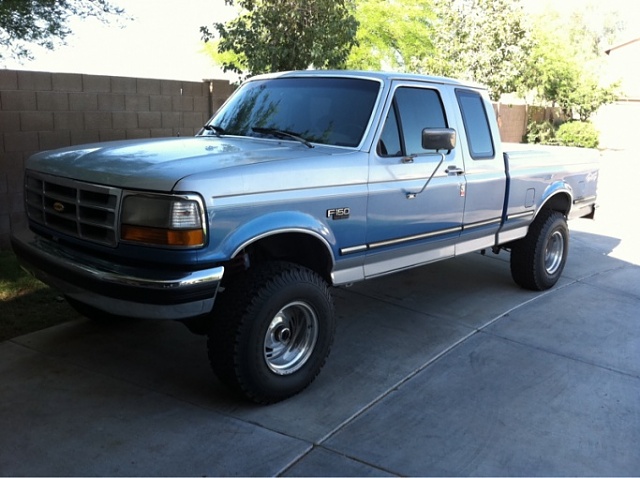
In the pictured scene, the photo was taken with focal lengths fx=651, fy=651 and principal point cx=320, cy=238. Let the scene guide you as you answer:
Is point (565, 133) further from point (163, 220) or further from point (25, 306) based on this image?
point (163, 220)

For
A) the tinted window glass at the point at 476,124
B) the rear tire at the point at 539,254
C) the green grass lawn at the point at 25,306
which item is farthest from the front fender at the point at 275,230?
the rear tire at the point at 539,254

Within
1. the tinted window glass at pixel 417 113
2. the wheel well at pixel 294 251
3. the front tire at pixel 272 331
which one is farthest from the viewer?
the tinted window glass at pixel 417 113

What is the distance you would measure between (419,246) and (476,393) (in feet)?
4.28

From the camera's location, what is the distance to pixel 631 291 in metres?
7.33

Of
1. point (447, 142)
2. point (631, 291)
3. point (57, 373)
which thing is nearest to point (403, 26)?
point (631, 291)

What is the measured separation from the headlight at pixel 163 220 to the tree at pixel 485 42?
1764cm

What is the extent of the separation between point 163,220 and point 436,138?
2.28m

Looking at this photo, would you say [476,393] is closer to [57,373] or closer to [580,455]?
[580,455]

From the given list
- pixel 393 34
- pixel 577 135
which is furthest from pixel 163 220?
pixel 577 135

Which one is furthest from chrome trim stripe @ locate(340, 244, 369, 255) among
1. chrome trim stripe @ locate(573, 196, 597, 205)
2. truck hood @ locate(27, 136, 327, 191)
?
chrome trim stripe @ locate(573, 196, 597, 205)

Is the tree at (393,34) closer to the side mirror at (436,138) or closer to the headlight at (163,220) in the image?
the side mirror at (436,138)

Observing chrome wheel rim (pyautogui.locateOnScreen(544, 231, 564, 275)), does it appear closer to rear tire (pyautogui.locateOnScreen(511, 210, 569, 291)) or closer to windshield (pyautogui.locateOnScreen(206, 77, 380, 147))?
rear tire (pyautogui.locateOnScreen(511, 210, 569, 291))

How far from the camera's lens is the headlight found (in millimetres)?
3600

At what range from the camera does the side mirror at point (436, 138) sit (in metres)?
4.91
